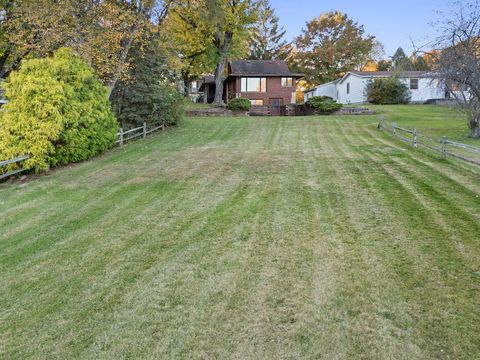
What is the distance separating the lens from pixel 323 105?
32.9 metres

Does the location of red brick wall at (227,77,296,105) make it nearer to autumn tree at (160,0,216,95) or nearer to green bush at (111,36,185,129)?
autumn tree at (160,0,216,95)

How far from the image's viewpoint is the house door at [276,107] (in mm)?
38866

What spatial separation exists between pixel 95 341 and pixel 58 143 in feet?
36.1

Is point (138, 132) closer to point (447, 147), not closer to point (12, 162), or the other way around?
point (12, 162)

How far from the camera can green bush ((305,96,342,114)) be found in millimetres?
32469

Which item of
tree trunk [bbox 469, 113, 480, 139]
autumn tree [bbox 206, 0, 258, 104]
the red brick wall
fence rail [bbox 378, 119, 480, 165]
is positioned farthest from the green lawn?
autumn tree [bbox 206, 0, 258, 104]

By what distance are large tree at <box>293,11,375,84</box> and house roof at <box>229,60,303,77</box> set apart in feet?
58.5

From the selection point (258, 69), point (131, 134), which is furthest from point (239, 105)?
point (131, 134)

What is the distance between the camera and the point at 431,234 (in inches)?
251

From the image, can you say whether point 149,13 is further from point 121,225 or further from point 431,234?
point 431,234

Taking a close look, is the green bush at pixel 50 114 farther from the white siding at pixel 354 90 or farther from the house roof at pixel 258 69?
the white siding at pixel 354 90

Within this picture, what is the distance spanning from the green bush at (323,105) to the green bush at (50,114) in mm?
21666

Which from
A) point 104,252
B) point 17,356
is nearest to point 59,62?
point 104,252

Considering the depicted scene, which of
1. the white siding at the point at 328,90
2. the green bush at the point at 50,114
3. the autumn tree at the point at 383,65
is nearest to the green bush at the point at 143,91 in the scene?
the green bush at the point at 50,114
